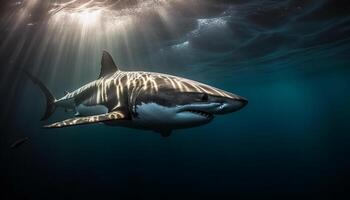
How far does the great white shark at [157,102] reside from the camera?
418 cm

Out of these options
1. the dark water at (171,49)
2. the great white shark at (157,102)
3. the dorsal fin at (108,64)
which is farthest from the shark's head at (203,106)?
the dark water at (171,49)

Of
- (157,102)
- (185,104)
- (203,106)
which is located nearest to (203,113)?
(203,106)

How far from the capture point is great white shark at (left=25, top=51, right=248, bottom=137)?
4184 millimetres

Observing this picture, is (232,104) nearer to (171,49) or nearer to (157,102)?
(157,102)

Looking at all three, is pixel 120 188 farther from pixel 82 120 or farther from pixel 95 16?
pixel 82 120

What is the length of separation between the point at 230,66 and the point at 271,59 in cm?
476

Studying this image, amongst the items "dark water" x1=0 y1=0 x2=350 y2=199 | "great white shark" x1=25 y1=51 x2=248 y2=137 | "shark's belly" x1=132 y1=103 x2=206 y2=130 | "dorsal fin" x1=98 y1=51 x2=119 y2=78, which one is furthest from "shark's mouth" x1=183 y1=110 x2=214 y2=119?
"dark water" x1=0 y1=0 x2=350 y2=199

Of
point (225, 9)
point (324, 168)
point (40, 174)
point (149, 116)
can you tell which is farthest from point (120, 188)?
point (324, 168)

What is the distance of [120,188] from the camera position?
1803cm

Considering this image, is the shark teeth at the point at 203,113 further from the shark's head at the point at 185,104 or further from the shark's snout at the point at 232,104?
the shark's snout at the point at 232,104

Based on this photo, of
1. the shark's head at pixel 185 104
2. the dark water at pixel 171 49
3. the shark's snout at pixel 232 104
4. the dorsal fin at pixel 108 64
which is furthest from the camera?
the dark water at pixel 171 49

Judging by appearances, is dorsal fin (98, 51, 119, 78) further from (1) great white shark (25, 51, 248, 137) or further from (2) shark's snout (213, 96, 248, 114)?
(2) shark's snout (213, 96, 248, 114)

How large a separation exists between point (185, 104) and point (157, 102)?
22.8 inches

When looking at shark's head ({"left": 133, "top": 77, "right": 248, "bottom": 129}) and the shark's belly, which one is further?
the shark's belly
